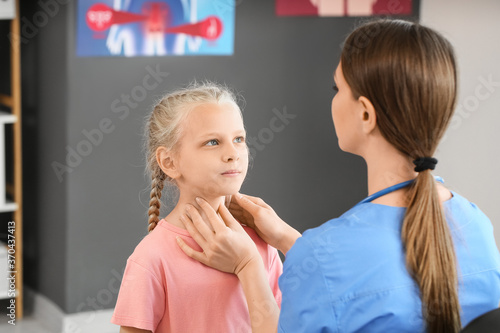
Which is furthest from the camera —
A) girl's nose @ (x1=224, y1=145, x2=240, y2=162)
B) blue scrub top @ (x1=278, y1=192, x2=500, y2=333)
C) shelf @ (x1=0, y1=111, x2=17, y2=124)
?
shelf @ (x1=0, y1=111, x2=17, y2=124)

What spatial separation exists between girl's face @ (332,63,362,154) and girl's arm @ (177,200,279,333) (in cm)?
32

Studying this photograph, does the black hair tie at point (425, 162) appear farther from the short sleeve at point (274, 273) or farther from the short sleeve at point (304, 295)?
the short sleeve at point (274, 273)

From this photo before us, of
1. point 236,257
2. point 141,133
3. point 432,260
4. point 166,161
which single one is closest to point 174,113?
point 166,161

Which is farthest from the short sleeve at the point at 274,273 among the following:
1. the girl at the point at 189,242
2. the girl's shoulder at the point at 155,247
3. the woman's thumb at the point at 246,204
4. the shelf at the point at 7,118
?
the shelf at the point at 7,118

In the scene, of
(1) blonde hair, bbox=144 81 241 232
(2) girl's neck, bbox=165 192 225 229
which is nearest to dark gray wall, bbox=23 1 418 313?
(1) blonde hair, bbox=144 81 241 232

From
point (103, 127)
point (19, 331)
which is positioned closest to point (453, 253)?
point (103, 127)

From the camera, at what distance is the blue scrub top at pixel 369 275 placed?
94cm

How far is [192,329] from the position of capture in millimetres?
1305

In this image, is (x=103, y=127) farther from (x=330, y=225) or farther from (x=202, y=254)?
(x=330, y=225)

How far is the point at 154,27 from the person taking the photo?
310 centimetres

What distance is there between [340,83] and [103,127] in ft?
6.98

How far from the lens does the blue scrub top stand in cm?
94

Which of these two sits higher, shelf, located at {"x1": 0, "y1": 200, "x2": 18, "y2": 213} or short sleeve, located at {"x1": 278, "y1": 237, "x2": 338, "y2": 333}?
short sleeve, located at {"x1": 278, "y1": 237, "x2": 338, "y2": 333}

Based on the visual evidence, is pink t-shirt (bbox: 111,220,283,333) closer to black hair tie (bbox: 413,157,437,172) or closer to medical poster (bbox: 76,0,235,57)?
black hair tie (bbox: 413,157,437,172)
